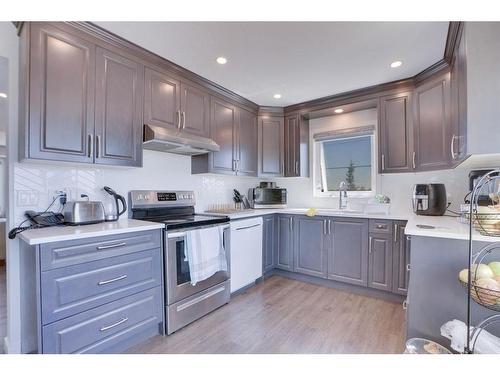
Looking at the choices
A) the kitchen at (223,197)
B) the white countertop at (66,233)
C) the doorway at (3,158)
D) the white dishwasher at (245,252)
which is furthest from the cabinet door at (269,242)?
the doorway at (3,158)

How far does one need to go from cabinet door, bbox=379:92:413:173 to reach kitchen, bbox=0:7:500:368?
21mm

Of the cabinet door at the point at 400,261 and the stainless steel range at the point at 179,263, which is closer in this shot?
the stainless steel range at the point at 179,263

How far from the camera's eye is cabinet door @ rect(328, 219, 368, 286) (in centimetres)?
258

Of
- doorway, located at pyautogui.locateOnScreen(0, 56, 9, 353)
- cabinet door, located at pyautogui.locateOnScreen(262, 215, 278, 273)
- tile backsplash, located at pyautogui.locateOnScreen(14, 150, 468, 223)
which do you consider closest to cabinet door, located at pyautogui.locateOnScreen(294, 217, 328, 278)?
cabinet door, located at pyautogui.locateOnScreen(262, 215, 278, 273)

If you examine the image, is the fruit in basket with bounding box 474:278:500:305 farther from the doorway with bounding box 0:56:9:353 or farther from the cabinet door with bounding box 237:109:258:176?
the doorway with bounding box 0:56:9:353

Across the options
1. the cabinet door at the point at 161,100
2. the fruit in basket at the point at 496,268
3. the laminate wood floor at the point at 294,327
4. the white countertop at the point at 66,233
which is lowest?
the laminate wood floor at the point at 294,327

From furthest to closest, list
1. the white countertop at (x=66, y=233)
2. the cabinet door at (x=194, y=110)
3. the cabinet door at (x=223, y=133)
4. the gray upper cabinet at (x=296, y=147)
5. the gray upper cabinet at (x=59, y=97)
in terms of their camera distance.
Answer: the gray upper cabinet at (x=296, y=147) < the cabinet door at (x=223, y=133) < the cabinet door at (x=194, y=110) < the gray upper cabinet at (x=59, y=97) < the white countertop at (x=66, y=233)

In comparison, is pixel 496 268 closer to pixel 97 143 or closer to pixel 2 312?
pixel 97 143

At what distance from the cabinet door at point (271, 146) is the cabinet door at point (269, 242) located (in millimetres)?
708

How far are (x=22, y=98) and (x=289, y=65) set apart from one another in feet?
6.84

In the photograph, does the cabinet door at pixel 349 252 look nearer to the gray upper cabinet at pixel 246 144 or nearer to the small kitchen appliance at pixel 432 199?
the small kitchen appliance at pixel 432 199

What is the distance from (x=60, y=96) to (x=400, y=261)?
10.5ft

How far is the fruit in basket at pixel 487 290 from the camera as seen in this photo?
0.87 meters
